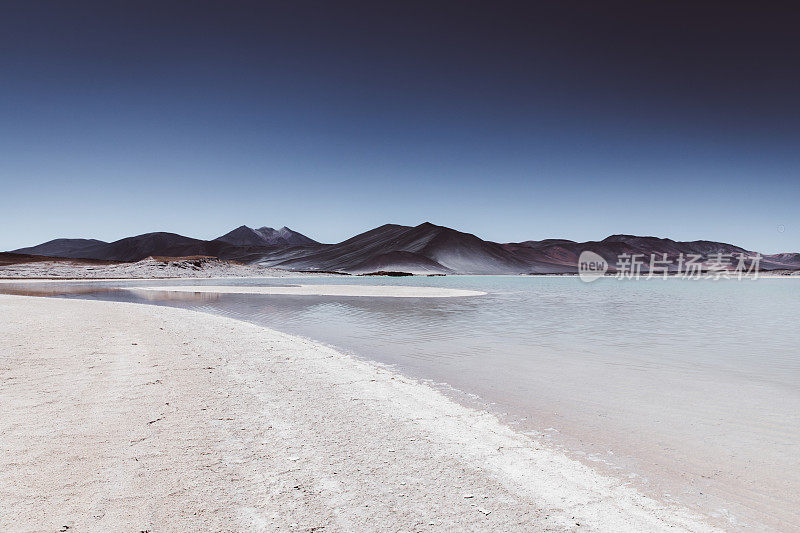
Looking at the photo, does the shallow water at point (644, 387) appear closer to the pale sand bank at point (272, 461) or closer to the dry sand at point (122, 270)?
the pale sand bank at point (272, 461)

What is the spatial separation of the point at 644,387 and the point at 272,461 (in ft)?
23.7

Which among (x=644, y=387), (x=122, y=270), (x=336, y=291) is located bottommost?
(x=644, y=387)

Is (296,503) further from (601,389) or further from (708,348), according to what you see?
(708,348)

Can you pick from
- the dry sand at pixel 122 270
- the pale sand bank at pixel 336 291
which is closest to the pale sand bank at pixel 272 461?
the pale sand bank at pixel 336 291

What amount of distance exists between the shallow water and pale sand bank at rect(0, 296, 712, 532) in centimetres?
76

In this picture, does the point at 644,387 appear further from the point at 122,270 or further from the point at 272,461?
the point at 122,270

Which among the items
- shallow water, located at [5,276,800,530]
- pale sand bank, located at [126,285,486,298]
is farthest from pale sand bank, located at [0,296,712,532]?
pale sand bank, located at [126,285,486,298]

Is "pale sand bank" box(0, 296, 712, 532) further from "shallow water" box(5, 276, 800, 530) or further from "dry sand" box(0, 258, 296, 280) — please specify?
"dry sand" box(0, 258, 296, 280)

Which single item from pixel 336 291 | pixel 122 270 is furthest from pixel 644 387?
pixel 122 270

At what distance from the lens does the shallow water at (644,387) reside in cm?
472

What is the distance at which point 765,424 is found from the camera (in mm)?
6410

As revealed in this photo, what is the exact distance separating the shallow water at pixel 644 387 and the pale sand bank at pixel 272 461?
0.76 m

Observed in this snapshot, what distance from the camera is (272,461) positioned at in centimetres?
A: 457

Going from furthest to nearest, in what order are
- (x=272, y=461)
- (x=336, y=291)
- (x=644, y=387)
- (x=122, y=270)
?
1. (x=122, y=270)
2. (x=336, y=291)
3. (x=644, y=387)
4. (x=272, y=461)
